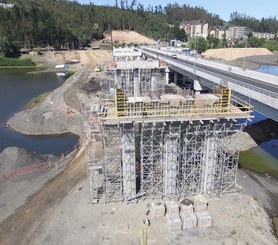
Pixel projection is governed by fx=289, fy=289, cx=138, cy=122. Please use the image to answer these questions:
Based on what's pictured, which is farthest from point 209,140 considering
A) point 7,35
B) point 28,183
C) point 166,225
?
point 7,35

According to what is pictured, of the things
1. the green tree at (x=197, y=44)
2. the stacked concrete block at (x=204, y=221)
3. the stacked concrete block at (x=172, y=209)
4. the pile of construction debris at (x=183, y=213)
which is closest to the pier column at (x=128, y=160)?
the pile of construction debris at (x=183, y=213)

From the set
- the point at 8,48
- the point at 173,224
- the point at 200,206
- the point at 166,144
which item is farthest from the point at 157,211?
the point at 8,48

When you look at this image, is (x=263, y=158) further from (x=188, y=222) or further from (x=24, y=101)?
(x=24, y=101)

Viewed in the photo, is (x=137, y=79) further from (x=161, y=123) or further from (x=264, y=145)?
(x=161, y=123)

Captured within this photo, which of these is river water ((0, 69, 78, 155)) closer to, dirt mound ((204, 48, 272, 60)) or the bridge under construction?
the bridge under construction

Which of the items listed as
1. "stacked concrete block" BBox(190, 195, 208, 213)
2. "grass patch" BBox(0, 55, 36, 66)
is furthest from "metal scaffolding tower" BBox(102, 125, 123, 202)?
"grass patch" BBox(0, 55, 36, 66)

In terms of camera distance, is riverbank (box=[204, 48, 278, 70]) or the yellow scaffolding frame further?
riverbank (box=[204, 48, 278, 70])

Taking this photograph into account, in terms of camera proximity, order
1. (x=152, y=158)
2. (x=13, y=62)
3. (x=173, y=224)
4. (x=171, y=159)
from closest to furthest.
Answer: (x=173, y=224) → (x=171, y=159) → (x=152, y=158) → (x=13, y=62)
